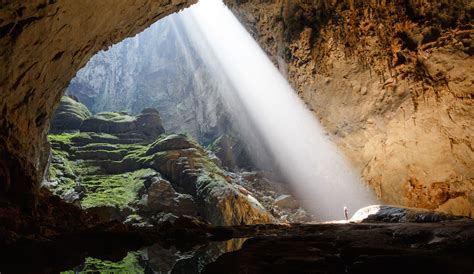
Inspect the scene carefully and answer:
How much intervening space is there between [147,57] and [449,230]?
77500mm

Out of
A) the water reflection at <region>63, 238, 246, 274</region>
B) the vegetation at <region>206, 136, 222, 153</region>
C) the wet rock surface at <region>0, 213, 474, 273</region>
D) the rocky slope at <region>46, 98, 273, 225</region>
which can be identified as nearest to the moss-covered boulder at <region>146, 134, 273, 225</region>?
the rocky slope at <region>46, 98, 273, 225</region>

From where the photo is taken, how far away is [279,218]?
101ft

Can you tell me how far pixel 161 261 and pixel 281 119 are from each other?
22.7 meters

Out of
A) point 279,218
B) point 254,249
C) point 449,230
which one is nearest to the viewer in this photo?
point 254,249

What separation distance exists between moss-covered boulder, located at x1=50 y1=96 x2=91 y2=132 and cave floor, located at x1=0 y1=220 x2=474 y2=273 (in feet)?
149

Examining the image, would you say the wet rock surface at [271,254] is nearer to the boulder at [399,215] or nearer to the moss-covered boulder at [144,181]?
the boulder at [399,215]

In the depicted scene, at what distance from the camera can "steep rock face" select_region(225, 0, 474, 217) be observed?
10016mm

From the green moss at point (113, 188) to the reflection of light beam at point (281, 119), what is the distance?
15237 millimetres

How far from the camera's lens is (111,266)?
11.6 feet

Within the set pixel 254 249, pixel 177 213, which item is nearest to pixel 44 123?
pixel 254 249

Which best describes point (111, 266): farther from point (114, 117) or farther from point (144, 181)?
point (114, 117)

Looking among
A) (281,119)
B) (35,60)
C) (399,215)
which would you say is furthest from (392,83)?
(281,119)

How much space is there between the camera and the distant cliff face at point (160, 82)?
189 feet

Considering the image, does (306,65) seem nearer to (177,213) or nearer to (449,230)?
(449,230)
